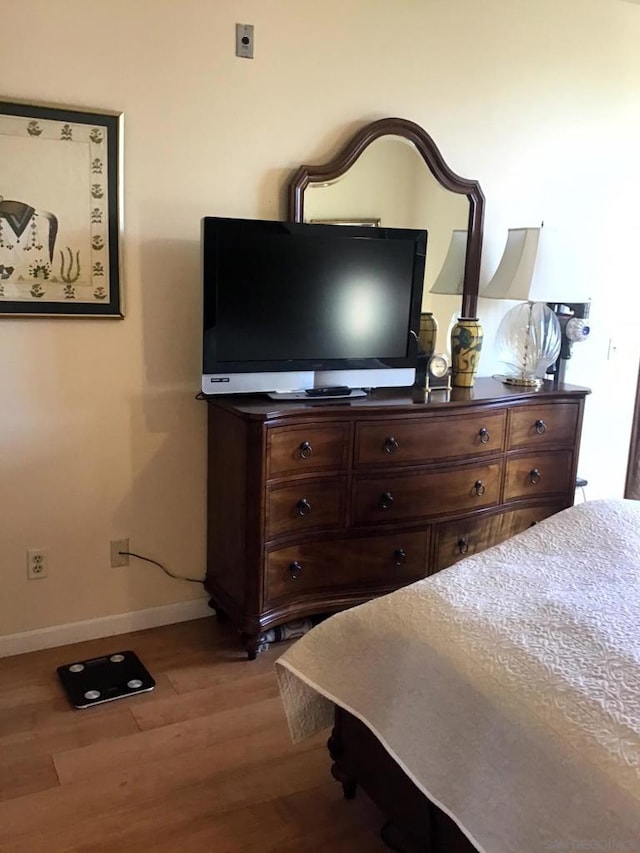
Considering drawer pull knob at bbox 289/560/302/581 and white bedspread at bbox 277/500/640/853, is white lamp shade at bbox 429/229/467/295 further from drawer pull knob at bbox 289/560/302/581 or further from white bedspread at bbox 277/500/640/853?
white bedspread at bbox 277/500/640/853

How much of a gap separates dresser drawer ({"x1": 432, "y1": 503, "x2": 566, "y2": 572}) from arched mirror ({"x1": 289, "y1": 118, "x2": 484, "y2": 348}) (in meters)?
0.89

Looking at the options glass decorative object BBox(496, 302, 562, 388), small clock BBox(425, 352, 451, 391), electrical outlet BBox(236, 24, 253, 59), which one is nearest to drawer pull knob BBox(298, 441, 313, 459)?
small clock BBox(425, 352, 451, 391)

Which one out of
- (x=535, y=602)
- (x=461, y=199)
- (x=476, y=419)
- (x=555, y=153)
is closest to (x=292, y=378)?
(x=476, y=419)

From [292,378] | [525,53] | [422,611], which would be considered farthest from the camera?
[525,53]

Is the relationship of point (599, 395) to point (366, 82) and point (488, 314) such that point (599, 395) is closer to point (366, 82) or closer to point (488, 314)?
point (488, 314)

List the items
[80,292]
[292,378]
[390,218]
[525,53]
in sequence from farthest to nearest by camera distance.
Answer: [525,53] → [390,218] → [292,378] → [80,292]

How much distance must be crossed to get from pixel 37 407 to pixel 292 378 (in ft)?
3.06

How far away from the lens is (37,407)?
266 cm

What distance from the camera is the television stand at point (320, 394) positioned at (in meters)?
2.80

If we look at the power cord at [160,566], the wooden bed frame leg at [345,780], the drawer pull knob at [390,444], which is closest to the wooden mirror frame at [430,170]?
the drawer pull knob at [390,444]

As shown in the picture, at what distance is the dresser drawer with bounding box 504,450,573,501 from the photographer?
3.22m

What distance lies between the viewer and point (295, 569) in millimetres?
2752

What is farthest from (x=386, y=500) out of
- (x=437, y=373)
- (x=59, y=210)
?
(x=59, y=210)

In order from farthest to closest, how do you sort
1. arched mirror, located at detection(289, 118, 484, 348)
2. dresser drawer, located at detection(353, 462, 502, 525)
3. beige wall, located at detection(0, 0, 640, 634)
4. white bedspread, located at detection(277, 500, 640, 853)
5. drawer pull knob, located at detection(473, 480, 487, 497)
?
drawer pull knob, located at detection(473, 480, 487, 497), arched mirror, located at detection(289, 118, 484, 348), dresser drawer, located at detection(353, 462, 502, 525), beige wall, located at detection(0, 0, 640, 634), white bedspread, located at detection(277, 500, 640, 853)
